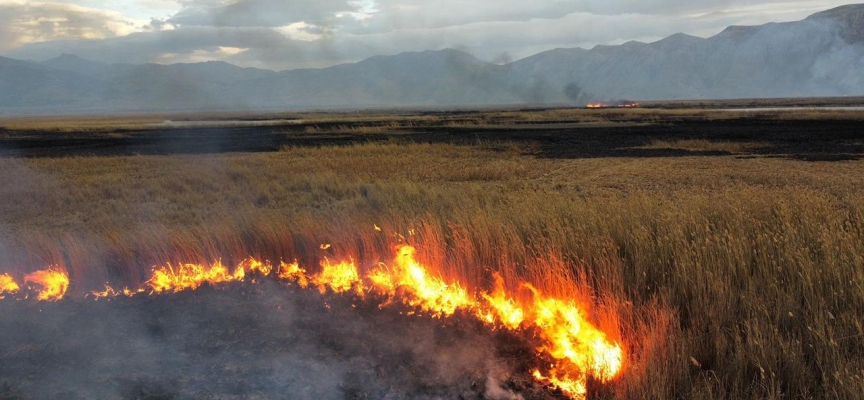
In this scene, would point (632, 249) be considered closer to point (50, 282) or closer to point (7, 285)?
point (50, 282)

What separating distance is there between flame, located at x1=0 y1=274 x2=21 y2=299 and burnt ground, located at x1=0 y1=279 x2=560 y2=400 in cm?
64

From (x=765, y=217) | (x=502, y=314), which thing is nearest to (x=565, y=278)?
(x=502, y=314)

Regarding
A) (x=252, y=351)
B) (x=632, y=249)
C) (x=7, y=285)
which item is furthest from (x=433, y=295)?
(x=7, y=285)

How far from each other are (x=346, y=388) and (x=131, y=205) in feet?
43.7

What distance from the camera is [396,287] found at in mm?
6523

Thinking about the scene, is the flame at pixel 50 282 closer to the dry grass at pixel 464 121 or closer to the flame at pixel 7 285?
the flame at pixel 7 285

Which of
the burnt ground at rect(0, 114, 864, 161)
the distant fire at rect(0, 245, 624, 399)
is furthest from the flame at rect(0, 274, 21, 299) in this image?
the burnt ground at rect(0, 114, 864, 161)

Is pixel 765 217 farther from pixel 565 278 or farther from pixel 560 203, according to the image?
pixel 565 278

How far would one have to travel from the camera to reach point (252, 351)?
5.38 m

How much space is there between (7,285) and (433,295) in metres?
5.78

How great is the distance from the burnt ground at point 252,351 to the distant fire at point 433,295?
0.66 feet

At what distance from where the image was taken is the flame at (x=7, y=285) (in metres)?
Result: 7.30

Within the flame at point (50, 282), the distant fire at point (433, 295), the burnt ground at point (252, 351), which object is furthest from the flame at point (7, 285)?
the burnt ground at point (252, 351)

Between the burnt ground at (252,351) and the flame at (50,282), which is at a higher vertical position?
the flame at (50,282)
